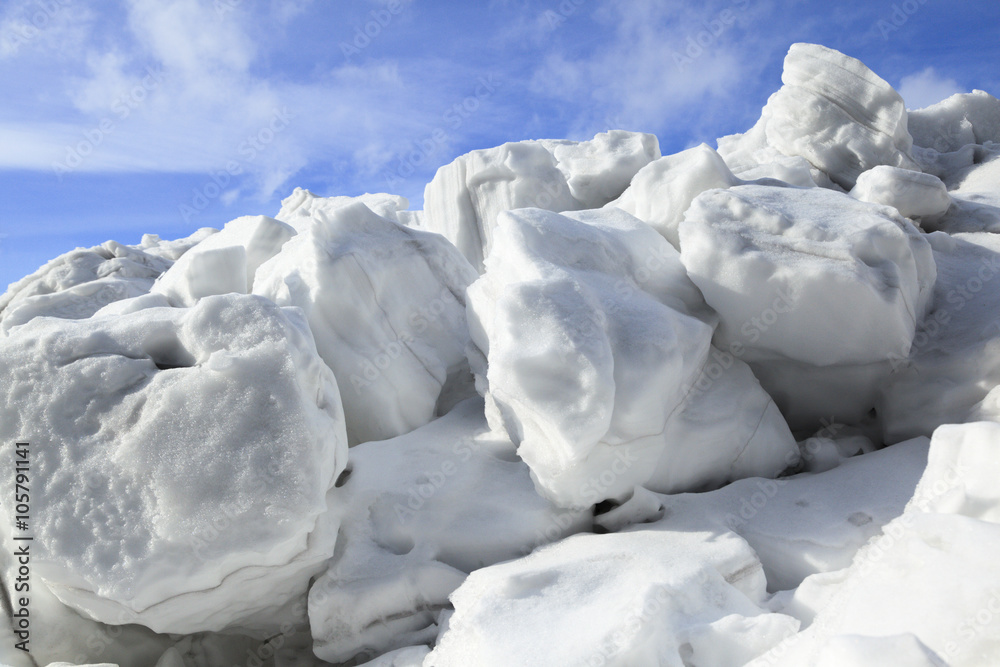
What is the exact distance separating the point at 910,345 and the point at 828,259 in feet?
1.94

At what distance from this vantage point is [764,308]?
2738mm

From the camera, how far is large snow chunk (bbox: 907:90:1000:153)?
6.87 m

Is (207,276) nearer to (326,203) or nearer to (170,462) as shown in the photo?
(170,462)

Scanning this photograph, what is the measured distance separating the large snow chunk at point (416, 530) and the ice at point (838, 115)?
12.5ft

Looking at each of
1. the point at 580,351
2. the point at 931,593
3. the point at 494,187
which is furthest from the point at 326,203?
the point at 931,593

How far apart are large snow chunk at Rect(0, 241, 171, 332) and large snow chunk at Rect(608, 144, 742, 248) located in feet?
10.5

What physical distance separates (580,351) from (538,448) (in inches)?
14.4

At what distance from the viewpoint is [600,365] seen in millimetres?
2172

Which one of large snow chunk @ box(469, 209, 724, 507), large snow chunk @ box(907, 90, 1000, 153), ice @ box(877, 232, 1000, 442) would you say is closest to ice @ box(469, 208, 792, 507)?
large snow chunk @ box(469, 209, 724, 507)

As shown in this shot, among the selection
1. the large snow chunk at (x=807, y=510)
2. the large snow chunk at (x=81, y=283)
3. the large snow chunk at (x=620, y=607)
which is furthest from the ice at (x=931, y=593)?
the large snow chunk at (x=81, y=283)

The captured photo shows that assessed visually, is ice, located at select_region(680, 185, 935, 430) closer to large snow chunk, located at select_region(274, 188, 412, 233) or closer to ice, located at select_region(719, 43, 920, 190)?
ice, located at select_region(719, 43, 920, 190)

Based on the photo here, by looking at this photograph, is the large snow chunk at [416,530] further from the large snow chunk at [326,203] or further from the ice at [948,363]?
the large snow chunk at [326,203]

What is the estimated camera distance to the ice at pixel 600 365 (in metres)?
2.16

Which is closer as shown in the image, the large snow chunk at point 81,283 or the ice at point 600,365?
the ice at point 600,365
